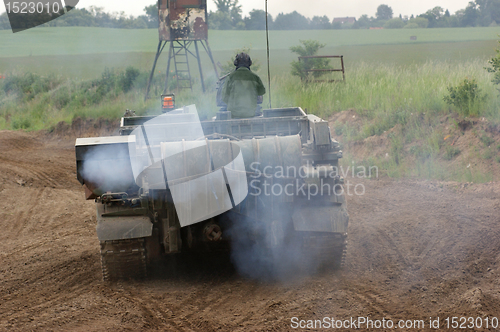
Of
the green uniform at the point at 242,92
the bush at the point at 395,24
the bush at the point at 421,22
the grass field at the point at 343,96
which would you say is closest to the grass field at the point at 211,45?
the grass field at the point at 343,96

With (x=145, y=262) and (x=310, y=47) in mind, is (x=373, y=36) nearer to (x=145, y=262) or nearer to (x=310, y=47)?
(x=310, y=47)

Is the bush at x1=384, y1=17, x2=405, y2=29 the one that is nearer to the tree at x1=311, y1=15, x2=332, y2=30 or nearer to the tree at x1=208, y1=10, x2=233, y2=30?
the tree at x1=311, y1=15, x2=332, y2=30

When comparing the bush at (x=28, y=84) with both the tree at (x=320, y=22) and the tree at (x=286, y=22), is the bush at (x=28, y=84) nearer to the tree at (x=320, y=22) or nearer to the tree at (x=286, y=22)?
the tree at (x=286, y=22)

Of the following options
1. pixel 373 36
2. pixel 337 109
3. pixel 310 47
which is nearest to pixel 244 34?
pixel 373 36

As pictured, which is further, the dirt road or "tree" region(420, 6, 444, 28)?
"tree" region(420, 6, 444, 28)

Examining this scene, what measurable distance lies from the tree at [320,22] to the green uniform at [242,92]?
69.0m

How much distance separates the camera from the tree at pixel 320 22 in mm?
73875

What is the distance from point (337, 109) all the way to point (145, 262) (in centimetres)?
989

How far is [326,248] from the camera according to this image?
5.54m

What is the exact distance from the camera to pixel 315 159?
219 inches

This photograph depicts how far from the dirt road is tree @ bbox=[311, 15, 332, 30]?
224ft

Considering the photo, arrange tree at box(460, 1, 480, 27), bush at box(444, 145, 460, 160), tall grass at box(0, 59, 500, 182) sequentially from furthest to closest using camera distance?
1. tree at box(460, 1, 480, 27)
2. tall grass at box(0, 59, 500, 182)
3. bush at box(444, 145, 460, 160)

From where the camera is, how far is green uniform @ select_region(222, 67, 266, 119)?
23.6ft

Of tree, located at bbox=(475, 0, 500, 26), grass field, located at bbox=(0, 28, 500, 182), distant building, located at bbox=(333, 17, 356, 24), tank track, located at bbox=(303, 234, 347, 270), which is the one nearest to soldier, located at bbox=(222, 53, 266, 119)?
grass field, located at bbox=(0, 28, 500, 182)
